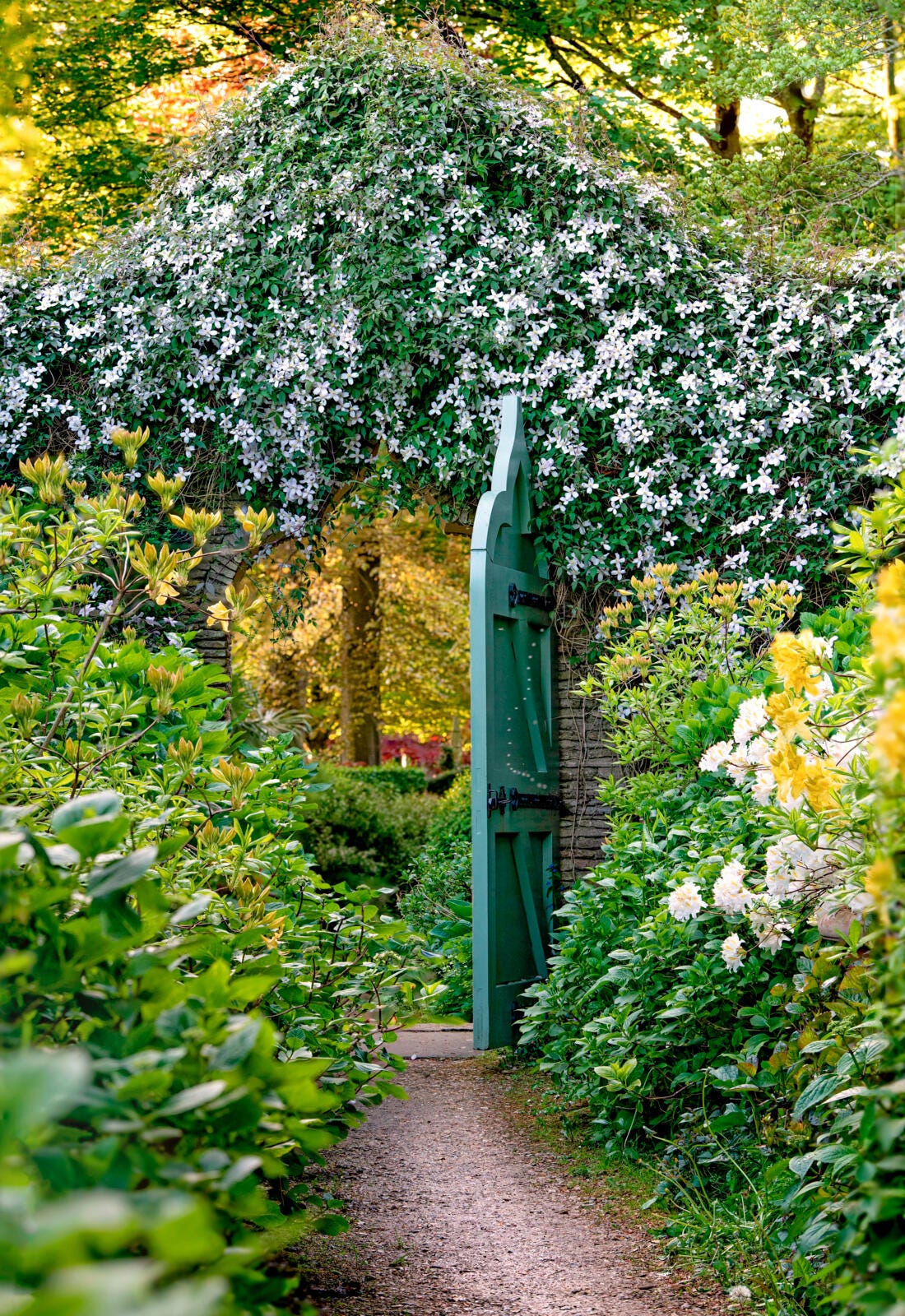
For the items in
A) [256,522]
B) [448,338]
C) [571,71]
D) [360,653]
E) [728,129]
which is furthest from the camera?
[360,653]

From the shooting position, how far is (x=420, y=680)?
18.8 m

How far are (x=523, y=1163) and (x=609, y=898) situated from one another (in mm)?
948

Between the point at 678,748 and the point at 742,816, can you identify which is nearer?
the point at 742,816

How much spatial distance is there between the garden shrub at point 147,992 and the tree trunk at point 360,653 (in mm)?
11668

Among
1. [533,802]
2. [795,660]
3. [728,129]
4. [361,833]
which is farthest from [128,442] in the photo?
[728,129]

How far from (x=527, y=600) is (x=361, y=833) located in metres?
5.82

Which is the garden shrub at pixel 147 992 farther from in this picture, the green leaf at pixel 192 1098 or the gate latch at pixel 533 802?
the gate latch at pixel 533 802

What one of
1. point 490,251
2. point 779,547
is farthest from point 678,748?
point 490,251

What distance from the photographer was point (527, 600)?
19.4ft

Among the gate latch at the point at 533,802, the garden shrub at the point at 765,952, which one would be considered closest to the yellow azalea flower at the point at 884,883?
the garden shrub at the point at 765,952

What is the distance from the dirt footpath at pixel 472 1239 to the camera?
2.88m

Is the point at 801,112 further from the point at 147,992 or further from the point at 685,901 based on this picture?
the point at 147,992

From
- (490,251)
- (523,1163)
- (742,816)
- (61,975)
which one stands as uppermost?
(490,251)

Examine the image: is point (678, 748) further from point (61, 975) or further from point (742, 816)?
point (61, 975)
